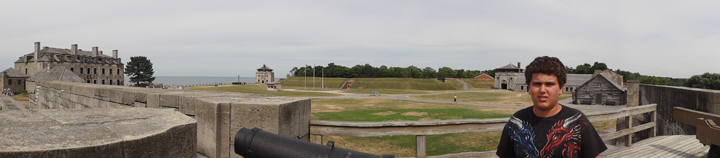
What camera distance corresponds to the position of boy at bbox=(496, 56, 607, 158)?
67.6 inches

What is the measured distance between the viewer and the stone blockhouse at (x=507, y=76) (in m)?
72.7

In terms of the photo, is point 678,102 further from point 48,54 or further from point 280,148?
point 48,54

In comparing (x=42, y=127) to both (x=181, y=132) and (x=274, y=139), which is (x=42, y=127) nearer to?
(x=181, y=132)

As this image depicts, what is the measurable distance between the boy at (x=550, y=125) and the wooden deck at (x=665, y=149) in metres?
4.89

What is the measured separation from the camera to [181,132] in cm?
237

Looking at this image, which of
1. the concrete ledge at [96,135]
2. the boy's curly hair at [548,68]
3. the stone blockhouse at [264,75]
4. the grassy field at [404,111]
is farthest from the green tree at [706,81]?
the stone blockhouse at [264,75]

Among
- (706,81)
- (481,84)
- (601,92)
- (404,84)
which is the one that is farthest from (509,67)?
(601,92)

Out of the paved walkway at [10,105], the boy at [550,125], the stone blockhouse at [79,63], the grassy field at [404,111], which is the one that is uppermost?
the stone blockhouse at [79,63]

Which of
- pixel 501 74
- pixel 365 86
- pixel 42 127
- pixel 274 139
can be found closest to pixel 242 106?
pixel 274 139

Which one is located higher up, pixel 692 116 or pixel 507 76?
pixel 507 76

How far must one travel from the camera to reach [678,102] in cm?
820

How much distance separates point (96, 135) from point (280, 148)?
3.55 ft

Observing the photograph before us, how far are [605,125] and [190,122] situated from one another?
775 inches

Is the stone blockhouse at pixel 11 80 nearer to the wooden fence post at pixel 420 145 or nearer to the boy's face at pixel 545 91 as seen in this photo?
the wooden fence post at pixel 420 145
